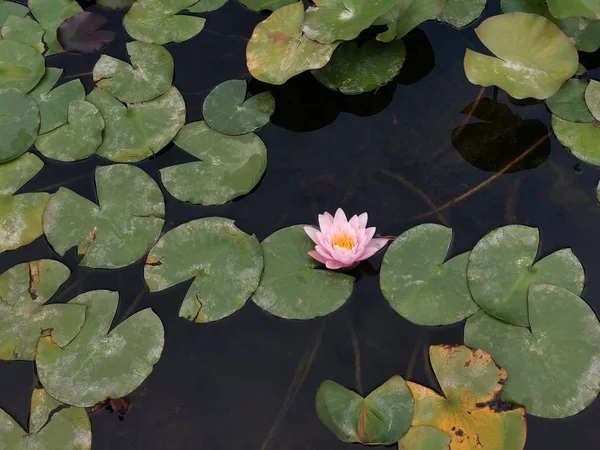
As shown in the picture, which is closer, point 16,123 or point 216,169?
point 216,169

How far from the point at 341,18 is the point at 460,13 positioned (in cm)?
83

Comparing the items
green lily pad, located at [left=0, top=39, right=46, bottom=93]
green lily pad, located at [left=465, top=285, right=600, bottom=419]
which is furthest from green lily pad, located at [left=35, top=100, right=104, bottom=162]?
green lily pad, located at [left=465, top=285, right=600, bottom=419]

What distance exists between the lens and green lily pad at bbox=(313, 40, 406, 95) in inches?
116

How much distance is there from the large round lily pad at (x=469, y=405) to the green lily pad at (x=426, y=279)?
6.7 inches

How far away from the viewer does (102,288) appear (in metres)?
2.56

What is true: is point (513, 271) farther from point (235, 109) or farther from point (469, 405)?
point (235, 109)

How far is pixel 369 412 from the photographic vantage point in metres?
2.13

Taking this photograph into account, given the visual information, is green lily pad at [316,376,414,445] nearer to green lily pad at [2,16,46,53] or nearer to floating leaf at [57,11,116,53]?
floating leaf at [57,11,116,53]

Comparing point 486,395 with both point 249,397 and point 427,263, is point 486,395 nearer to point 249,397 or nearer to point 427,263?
point 427,263

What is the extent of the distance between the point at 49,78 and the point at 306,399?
8.26 ft

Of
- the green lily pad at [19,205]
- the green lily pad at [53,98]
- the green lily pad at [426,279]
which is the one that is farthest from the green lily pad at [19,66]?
the green lily pad at [426,279]

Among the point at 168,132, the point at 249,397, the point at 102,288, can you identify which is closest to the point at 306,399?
the point at 249,397

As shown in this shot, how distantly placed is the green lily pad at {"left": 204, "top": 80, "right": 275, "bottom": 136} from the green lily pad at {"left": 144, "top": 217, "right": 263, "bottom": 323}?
61 cm

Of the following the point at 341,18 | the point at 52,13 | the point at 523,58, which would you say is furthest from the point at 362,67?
the point at 52,13
